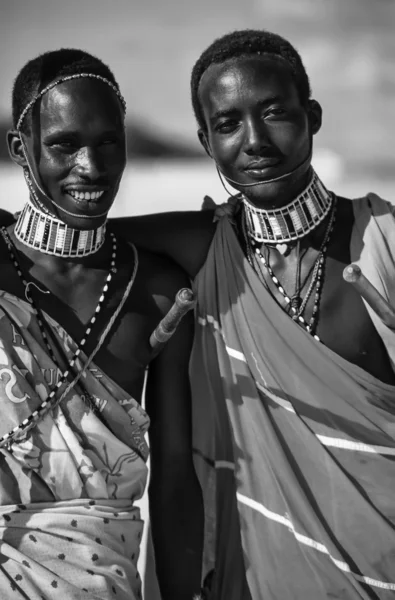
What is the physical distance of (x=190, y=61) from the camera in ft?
16.9

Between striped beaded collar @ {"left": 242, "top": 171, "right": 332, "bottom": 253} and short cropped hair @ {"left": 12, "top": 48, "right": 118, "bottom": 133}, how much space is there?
61 centimetres

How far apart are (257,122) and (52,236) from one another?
683 millimetres

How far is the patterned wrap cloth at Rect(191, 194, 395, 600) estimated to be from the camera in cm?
290

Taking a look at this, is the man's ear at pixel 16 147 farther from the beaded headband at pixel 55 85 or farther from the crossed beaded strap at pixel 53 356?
the crossed beaded strap at pixel 53 356

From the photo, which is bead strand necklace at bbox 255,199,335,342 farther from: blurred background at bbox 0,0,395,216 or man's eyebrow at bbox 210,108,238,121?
blurred background at bbox 0,0,395,216

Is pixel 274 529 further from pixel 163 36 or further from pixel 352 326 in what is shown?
pixel 163 36

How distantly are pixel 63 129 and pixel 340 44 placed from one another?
2.72 metres

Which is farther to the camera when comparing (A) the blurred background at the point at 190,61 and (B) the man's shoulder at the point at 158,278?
(A) the blurred background at the point at 190,61

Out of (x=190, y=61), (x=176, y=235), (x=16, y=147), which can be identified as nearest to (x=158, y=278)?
(x=176, y=235)

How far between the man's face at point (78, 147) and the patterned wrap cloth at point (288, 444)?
1.59 feet

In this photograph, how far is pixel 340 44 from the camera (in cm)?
517

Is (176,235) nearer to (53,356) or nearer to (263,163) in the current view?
(263,163)

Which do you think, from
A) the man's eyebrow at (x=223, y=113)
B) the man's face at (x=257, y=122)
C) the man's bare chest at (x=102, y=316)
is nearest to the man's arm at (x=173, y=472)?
the man's bare chest at (x=102, y=316)

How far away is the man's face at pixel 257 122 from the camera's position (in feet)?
9.73
